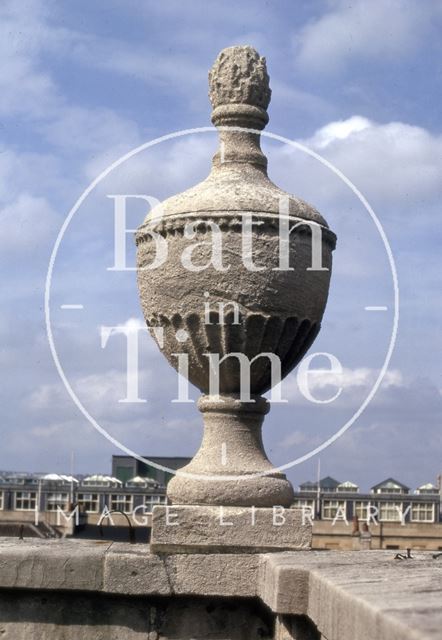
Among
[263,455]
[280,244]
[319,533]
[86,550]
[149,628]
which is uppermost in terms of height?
[280,244]

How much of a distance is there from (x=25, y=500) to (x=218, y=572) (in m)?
66.0

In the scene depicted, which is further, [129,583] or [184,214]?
[184,214]

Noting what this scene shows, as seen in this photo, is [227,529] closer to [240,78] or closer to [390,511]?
[240,78]

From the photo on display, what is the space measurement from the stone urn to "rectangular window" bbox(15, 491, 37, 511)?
63.8m

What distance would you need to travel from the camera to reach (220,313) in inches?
236

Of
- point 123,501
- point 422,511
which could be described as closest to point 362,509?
point 422,511

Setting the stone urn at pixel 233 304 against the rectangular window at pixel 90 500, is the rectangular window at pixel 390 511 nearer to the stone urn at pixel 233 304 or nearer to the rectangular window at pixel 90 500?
the rectangular window at pixel 90 500

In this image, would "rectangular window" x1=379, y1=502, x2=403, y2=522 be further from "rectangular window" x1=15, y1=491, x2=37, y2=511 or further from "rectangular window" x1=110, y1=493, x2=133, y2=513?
"rectangular window" x1=15, y1=491, x2=37, y2=511

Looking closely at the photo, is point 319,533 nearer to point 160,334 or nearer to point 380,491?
point 380,491

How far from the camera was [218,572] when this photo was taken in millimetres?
5492

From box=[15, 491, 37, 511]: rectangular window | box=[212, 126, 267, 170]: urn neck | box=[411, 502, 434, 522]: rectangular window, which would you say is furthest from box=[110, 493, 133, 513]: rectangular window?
box=[212, 126, 267, 170]: urn neck

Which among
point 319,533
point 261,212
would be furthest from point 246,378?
point 319,533

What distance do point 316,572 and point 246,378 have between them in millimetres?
1930

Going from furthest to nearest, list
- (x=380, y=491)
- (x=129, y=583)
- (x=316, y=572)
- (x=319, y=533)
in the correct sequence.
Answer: (x=380, y=491) → (x=319, y=533) → (x=129, y=583) → (x=316, y=572)
